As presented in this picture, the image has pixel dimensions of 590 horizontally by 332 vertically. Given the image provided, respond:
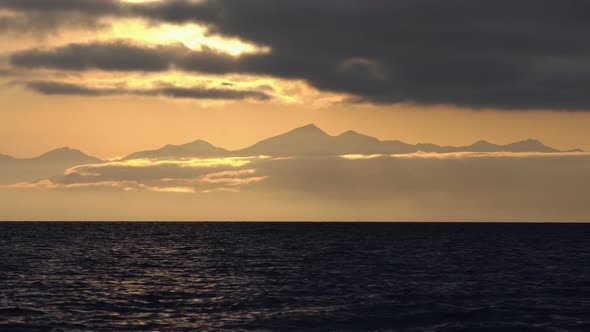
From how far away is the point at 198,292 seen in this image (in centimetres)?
5747

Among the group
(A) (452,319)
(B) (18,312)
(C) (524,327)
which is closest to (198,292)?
(B) (18,312)

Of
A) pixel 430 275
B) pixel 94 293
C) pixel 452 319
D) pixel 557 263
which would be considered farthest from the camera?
pixel 557 263

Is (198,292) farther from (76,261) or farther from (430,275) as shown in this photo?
(76,261)

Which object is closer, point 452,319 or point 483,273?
point 452,319

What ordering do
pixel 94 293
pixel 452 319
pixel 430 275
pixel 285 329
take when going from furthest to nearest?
pixel 430 275 → pixel 94 293 → pixel 452 319 → pixel 285 329

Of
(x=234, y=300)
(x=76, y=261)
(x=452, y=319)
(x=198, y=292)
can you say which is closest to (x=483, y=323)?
(x=452, y=319)

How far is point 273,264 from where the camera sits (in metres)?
86.3

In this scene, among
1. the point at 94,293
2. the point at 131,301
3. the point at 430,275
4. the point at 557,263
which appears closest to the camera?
the point at 131,301

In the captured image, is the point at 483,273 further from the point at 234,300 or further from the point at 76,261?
the point at 76,261

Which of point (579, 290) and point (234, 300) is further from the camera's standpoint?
point (579, 290)

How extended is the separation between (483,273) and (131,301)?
121ft

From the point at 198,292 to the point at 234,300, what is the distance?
6051mm

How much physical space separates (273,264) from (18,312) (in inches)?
1703

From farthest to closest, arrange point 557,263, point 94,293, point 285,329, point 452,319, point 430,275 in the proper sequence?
point 557,263, point 430,275, point 94,293, point 452,319, point 285,329
